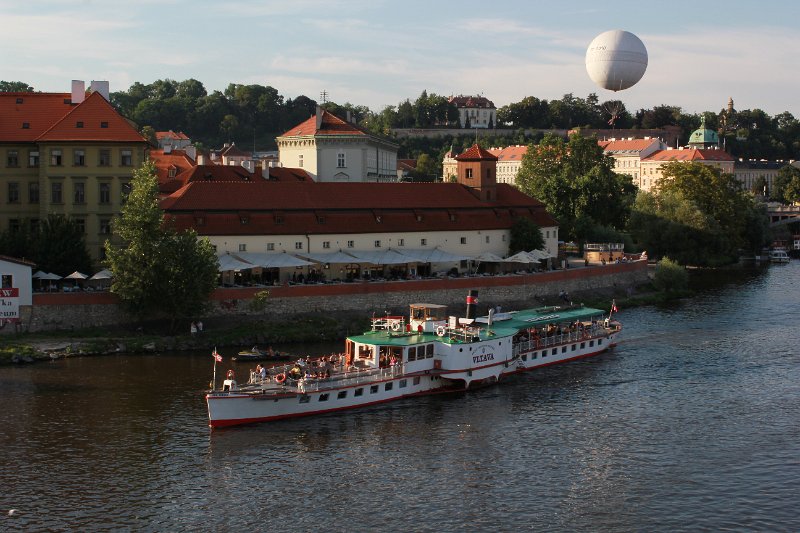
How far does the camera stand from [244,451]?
4347 centimetres

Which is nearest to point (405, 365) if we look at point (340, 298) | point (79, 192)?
point (340, 298)

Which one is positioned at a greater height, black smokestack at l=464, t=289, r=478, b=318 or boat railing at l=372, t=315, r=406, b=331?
black smokestack at l=464, t=289, r=478, b=318

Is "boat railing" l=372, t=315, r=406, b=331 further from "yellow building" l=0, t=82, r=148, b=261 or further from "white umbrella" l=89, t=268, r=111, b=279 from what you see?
"yellow building" l=0, t=82, r=148, b=261

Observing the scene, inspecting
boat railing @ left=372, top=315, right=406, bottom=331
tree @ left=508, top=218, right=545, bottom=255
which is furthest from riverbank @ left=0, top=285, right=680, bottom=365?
tree @ left=508, top=218, right=545, bottom=255

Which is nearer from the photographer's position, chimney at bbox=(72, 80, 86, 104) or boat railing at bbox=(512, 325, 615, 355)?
boat railing at bbox=(512, 325, 615, 355)

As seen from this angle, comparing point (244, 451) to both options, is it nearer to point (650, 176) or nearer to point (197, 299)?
point (197, 299)

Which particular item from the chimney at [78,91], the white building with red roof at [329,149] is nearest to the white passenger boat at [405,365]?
the chimney at [78,91]

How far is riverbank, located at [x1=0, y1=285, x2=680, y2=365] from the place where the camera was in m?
60.3

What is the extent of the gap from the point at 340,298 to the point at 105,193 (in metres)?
17.8

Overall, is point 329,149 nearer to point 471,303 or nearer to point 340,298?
point 340,298

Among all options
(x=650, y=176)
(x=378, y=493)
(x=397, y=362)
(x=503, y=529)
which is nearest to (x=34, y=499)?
(x=378, y=493)

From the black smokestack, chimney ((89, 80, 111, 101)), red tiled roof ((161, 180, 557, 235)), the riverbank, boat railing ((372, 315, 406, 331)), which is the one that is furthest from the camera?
chimney ((89, 80, 111, 101))

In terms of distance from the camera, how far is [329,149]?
102 metres

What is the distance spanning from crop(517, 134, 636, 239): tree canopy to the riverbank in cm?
4291
